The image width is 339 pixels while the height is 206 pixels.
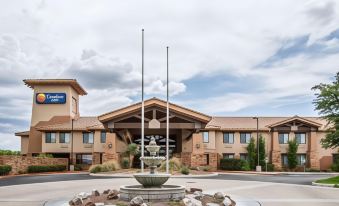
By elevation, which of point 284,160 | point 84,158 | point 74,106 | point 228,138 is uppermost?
point 74,106

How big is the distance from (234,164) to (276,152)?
5.79m

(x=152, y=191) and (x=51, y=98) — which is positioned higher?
(x=51, y=98)

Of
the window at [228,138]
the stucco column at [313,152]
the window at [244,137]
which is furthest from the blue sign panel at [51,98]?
the stucco column at [313,152]

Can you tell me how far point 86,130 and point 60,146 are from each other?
3687 mm

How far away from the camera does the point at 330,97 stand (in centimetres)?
3206

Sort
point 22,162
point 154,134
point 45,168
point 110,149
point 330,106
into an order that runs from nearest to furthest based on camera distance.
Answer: point 330,106
point 22,162
point 45,168
point 110,149
point 154,134

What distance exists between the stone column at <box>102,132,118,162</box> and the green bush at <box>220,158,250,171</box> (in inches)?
504

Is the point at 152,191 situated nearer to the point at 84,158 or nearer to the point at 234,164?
the point at 234,164

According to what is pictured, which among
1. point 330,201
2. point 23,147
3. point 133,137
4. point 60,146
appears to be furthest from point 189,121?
point 330,201

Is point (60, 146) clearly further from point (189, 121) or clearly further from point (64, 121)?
point (189, 121)

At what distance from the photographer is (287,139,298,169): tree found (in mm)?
53625

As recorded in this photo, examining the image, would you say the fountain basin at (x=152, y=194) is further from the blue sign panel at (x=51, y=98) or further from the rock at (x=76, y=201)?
the blue sign panel at (x=51, y=98)

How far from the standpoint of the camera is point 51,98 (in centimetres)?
5859

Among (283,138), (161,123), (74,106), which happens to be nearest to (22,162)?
(161,123)
